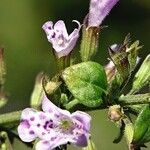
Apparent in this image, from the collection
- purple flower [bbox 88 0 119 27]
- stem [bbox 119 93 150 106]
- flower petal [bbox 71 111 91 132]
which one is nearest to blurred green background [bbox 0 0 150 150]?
purple flower [bbox 88 0 119 27]

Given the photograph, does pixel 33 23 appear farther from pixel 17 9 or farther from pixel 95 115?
pixel 95 115

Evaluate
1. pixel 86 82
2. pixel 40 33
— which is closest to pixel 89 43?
pixel 86 82

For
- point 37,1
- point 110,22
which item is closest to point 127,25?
point 110,22

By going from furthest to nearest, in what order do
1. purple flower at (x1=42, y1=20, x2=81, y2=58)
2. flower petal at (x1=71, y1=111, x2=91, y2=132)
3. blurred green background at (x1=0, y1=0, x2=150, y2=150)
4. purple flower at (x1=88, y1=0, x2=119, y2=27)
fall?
1. blurred green background at (x1=0, y1=0, x2=150, y2=150)
2. purple flower at (x1=88, y1=0, x2=119, y2=27)
3. purple flower at (x1=42, y1=20, x2=81, y2=58)
4. flower petal at (x1=71, y1=111, x2=91, y2=132)

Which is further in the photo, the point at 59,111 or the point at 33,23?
the point at 33,23

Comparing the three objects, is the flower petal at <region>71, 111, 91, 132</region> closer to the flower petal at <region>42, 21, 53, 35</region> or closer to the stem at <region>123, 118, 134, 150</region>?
the stem at <region>123, 118, 134, 150</region>

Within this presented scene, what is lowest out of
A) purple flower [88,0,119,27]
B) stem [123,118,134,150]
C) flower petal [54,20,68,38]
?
stem [123,118,134,150]
